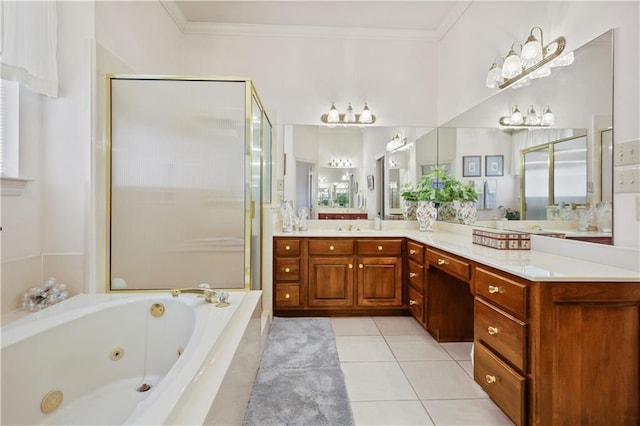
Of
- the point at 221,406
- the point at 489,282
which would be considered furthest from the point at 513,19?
the point at 221,406

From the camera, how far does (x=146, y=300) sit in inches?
66.1

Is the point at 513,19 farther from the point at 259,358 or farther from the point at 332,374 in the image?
the point at 259,358

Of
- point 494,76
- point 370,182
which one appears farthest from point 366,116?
point 494,76

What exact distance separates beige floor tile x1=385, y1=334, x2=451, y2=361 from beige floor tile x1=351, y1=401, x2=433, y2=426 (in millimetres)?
499

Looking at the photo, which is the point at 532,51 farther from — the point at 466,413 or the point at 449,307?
the point at 466,413

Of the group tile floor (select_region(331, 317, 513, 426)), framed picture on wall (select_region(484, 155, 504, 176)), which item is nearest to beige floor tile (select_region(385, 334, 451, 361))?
tile floor (select_region(331, 317, 513, 426))

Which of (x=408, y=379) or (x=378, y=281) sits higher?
(x=378, y=281)

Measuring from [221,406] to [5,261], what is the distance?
1375 millimetres

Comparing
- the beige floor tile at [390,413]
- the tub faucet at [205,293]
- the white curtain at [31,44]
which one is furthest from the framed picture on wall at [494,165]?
the white curtain at [31,44]

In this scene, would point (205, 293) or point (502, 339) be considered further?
point (205, 293)

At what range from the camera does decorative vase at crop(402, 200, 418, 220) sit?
336 centimetres

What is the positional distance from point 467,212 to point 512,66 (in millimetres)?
1207

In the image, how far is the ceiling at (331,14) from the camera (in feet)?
9.32

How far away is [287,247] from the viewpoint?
2.83 meters
